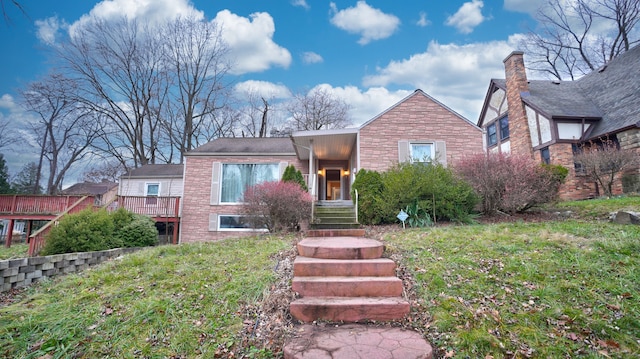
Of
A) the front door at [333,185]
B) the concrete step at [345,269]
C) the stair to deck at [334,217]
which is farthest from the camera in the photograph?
the front door at [333,185]

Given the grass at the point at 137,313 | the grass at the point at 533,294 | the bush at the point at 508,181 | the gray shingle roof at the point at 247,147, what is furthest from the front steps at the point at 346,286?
the gray shingle roof at the point at 247,147

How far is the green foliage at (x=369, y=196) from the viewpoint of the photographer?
8.48 meters

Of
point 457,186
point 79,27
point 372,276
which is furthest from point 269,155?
point 79,27

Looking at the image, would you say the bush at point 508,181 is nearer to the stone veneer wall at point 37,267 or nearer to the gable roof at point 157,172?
the stone veneer wall at point 37,267

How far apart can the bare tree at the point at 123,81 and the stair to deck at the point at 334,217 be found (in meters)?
17.3

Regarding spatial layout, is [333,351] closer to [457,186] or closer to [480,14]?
[457,186]

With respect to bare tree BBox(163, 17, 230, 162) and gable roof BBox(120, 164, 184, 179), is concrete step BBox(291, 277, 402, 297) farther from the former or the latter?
bare tree BBox(163, 17, 230, 162)

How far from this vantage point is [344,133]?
10.6 metres

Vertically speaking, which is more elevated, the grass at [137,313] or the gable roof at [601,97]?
the gable roof at [601,97]

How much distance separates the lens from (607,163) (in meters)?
10.5

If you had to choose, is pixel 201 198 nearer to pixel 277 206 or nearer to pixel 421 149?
pixel 277 206

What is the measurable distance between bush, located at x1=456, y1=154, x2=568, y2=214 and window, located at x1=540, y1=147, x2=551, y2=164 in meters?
7.14

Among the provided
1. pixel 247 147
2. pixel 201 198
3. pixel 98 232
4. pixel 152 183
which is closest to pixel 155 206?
pixel 201 198

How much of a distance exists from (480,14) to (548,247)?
12.8 m
